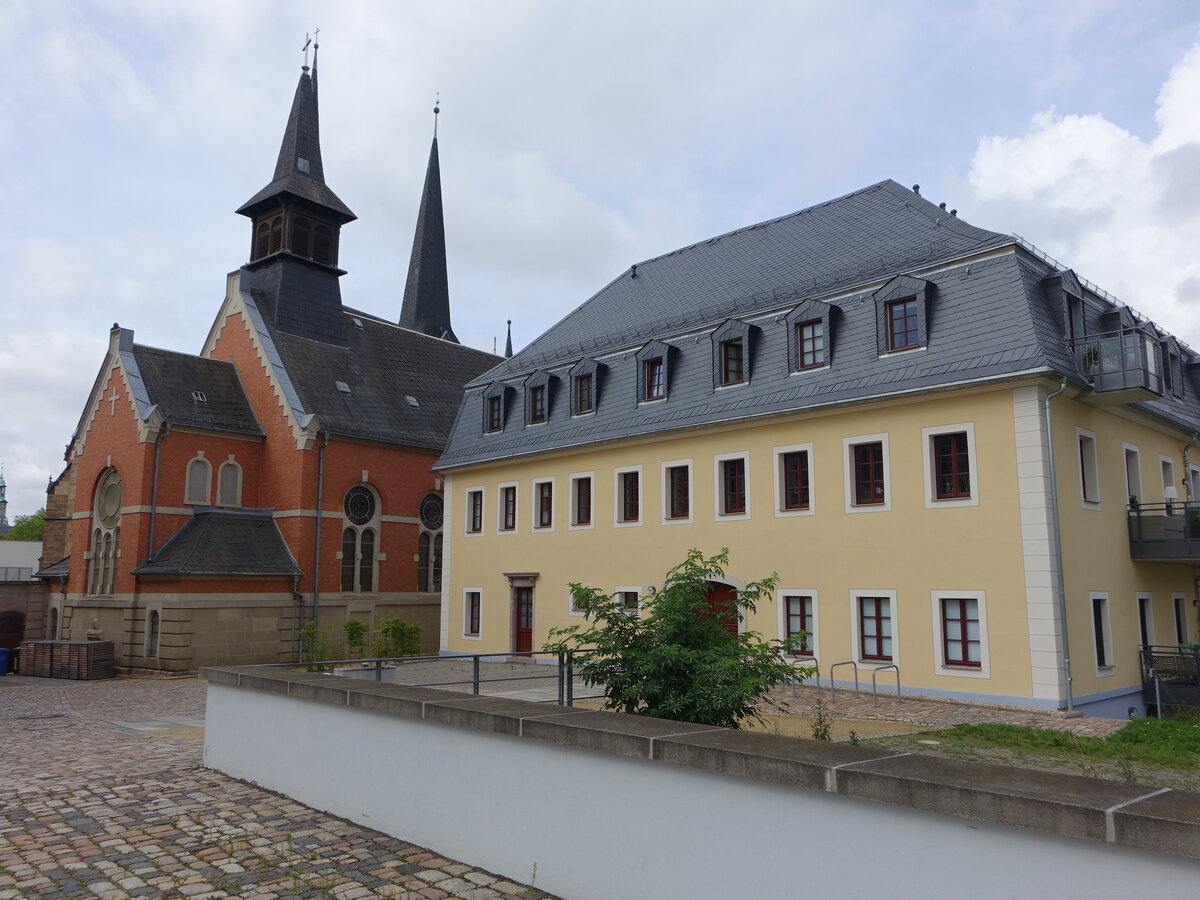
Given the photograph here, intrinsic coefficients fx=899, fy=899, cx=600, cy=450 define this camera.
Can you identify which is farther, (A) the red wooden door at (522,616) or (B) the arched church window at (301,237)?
(B) the arched church window at (301,237)

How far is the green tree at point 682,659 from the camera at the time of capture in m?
7.18

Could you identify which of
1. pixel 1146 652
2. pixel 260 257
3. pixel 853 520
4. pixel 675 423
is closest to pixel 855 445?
pixel 853 520

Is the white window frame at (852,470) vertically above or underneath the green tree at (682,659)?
above

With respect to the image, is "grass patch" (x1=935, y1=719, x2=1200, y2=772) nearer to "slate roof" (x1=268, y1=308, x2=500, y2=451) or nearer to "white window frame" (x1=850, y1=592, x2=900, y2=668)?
"white window frame" (x1=850, y1=592, x2=900, y2=668)

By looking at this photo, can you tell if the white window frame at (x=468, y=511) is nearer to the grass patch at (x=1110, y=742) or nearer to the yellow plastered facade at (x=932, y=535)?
the yellow plastered facade at (x=932, y=535)

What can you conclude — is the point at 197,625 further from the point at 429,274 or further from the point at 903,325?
the point at 429,274

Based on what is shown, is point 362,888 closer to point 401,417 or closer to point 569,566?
point 569,566

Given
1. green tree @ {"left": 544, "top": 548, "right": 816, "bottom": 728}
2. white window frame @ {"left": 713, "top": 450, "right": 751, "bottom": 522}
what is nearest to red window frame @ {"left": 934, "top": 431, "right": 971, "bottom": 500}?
white window frame @ {"left": 713, "top": 450, "right": 751, "bottom": 522}

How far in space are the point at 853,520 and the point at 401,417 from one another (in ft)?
67.8

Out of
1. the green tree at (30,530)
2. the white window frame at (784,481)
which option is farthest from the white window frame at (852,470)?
the green tree at (30,530)

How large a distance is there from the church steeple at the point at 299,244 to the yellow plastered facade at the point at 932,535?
1622 centimetres

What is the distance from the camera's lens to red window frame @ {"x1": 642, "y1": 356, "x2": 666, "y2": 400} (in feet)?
76.9

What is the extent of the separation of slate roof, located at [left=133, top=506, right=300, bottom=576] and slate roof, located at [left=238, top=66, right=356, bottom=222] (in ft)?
42.3

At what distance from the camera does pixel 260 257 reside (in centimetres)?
3578
